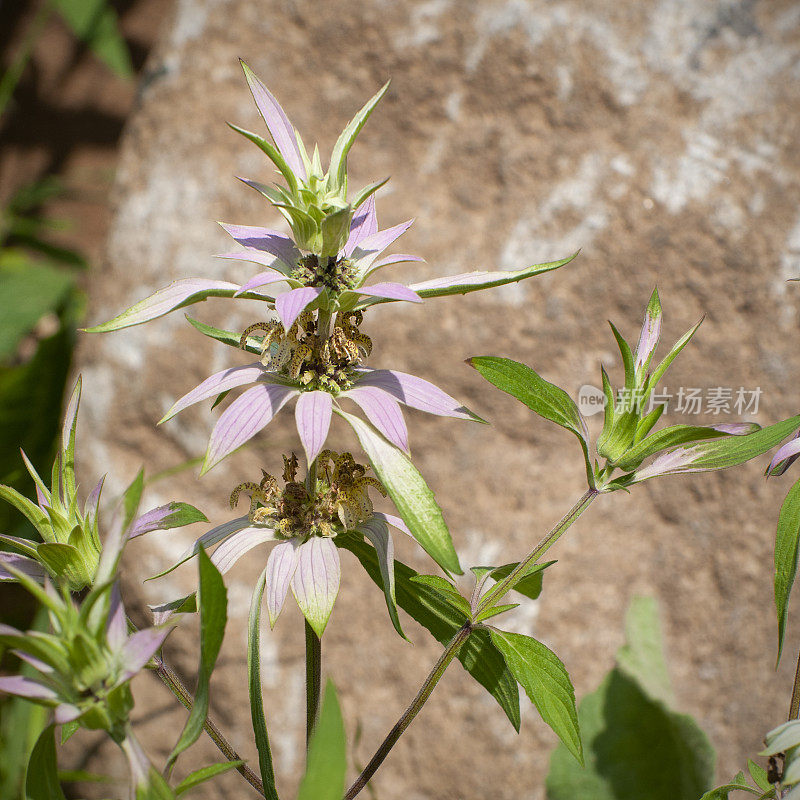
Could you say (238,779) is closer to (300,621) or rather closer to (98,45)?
(300,621)

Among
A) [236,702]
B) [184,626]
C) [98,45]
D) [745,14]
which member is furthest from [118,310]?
[98,45]

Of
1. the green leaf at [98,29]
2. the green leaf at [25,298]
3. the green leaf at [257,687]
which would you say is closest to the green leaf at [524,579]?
the green leaf at [257,687]

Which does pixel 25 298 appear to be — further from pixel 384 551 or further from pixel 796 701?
pixel 796 701

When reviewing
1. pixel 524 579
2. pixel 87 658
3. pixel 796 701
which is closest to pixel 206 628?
pixel 87 658

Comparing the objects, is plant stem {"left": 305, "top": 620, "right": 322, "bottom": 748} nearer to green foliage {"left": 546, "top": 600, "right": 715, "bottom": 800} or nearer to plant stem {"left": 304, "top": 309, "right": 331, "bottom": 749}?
plant stem {"left": 304, "top": 309, "right": 331, "bottom": 749}

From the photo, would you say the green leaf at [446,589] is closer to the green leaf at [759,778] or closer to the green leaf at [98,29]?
the green leaf at [759,778]

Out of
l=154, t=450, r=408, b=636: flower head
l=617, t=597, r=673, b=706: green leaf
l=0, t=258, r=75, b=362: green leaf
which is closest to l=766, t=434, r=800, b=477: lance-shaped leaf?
l=154, t=450, r=408, b=636: flower head
